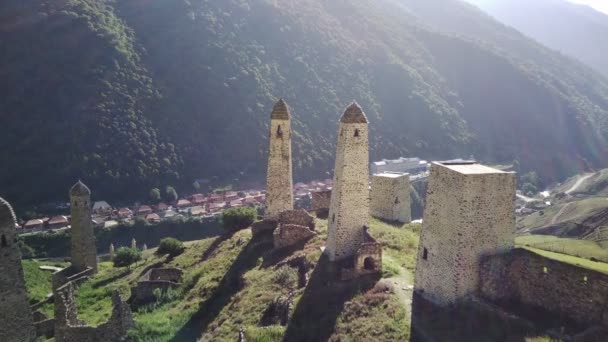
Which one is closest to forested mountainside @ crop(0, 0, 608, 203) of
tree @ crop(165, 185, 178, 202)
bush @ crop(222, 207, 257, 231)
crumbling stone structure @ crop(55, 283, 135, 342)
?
tree @ crop(165, 185, 178, 202)

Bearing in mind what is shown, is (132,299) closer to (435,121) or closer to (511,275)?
(511,275)

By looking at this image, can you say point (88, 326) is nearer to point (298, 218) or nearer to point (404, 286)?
point (404, 286)

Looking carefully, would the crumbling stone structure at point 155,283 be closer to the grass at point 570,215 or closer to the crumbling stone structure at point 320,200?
the crumbling stone structure at point 320,200

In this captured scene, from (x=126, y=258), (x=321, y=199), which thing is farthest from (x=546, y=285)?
(x=126, y=258)

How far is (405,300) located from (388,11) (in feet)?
439

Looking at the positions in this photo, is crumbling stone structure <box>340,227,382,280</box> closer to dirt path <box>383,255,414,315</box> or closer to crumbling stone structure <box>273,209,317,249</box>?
dirt path <box>383,255,414,315</box>

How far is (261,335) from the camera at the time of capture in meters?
15.1

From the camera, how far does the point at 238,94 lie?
76625mm

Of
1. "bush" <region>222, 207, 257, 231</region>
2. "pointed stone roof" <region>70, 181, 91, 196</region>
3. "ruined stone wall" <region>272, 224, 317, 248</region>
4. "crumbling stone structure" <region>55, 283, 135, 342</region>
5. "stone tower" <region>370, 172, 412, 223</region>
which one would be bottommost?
"crumbling stone structure" <region>55, 283, 135, 342</region>

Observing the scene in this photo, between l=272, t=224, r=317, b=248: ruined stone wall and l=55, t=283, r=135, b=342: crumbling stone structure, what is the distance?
25.2ft

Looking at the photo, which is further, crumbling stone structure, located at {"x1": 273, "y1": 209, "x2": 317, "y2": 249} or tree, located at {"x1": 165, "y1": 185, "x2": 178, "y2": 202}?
tree, located at {"x1": 165, "y1": 185, "x2": 178, "y2": 202}

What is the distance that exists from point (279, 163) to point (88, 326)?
12557 mm

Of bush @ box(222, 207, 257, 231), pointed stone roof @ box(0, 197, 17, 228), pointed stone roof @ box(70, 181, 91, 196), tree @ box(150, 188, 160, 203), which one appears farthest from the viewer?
tree @ box(150, 188, 160, 203)

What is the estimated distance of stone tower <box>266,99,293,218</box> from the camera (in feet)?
81.3
